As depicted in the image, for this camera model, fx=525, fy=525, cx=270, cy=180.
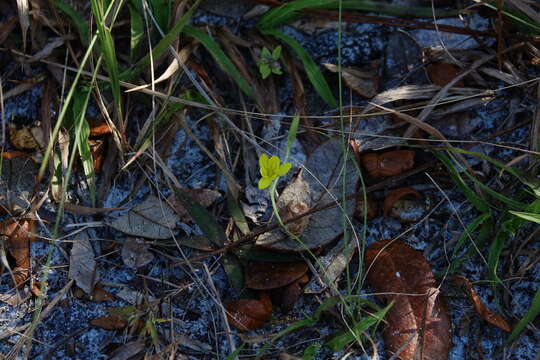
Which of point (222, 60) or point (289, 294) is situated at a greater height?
point (222, 60)

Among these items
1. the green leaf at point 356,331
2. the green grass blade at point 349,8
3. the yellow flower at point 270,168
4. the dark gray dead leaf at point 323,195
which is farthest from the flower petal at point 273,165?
the green grass blade at point 349,8

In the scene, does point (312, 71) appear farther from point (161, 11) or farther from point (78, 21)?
point (78, 21)

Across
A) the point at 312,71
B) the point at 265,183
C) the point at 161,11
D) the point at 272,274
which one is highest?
the point at 161,11

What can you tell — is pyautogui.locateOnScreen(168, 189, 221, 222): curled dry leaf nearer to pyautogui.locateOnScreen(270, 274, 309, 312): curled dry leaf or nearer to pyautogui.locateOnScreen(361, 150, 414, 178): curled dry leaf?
pyautogui.locateOnScreen(270, 274, 309, 312): curled dry leaf

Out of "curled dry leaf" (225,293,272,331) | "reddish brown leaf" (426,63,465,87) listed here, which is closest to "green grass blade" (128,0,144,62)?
"curled dry leaf" (225,293,272,331)

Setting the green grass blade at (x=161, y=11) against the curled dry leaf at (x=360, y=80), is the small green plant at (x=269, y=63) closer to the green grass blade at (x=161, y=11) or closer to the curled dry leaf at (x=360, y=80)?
the curled dry leaf at (x=360, y=80)

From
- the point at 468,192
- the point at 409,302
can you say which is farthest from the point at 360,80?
the point at 409,302

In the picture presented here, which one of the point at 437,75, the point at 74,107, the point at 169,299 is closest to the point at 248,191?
the point at 169,299
